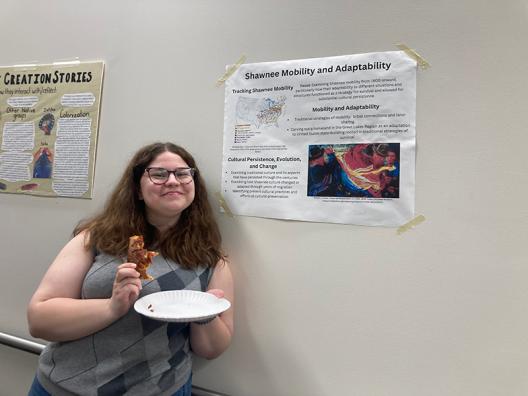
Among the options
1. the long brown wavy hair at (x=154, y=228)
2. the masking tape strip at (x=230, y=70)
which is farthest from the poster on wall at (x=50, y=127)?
the masking tape strip at (x=230, y=70)

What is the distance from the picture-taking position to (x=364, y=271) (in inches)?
36.1

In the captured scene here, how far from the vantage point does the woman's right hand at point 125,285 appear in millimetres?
767

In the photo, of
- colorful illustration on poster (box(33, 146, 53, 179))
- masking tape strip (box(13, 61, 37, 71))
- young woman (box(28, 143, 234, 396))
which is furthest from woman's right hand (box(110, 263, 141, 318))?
masking tape strip (box(13, 61, 37, 71))

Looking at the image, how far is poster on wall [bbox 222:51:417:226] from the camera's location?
0.90 meters

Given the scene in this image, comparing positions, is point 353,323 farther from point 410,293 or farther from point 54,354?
point 54,354

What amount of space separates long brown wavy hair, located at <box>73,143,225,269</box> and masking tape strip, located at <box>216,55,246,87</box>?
26cm

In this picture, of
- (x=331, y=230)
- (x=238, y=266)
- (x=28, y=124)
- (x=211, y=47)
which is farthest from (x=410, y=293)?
(x=28, y=124)

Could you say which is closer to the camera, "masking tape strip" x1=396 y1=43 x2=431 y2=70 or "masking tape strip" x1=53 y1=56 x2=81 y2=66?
"masking tape strip" x1=396 y1=43 x2=431 y2=70

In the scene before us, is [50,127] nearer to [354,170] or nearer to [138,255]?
[138,255]

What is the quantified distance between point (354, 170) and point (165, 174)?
0.56 meters

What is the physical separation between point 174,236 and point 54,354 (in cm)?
44

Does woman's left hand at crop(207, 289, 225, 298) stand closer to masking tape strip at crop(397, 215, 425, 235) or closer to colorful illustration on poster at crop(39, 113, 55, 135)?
masking tape strip at crop(397, 215, 425, 235)

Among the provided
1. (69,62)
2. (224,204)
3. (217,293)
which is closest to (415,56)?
(224,204)

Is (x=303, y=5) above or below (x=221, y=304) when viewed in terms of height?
above
